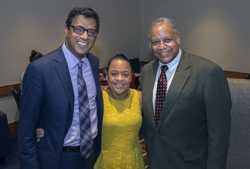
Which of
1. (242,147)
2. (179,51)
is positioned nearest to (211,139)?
(242,147)

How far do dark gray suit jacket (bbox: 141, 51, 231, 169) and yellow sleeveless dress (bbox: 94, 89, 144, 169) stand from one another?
158 mm

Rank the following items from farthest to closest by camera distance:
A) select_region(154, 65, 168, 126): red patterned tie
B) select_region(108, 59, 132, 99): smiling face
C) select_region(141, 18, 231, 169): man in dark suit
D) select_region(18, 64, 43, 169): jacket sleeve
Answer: select_region(108, 59, 132, 99): smiling face
select_region(154, 65, 168, 126): red patterned tie
select_region(141, 18, 231, 169): man in dark suit
select_region(18, 64, 43, 169): jacket sleeve

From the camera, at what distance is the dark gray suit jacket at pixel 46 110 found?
1713 mm

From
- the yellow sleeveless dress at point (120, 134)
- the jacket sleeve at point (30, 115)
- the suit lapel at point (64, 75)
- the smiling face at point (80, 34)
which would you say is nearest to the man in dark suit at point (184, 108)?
the yellow sleeveless dress at point (120, 134)

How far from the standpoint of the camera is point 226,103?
1.82 meters

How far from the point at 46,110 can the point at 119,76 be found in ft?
1.79

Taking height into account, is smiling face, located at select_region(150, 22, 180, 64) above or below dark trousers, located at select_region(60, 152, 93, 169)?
above

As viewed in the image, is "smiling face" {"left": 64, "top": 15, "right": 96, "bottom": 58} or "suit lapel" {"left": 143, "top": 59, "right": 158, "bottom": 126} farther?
"suit lapel" {"left": 143, "top": 59, "right": 158, "bottom": 126}

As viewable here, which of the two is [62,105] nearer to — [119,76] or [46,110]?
[46,110]

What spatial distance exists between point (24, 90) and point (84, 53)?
0.37m

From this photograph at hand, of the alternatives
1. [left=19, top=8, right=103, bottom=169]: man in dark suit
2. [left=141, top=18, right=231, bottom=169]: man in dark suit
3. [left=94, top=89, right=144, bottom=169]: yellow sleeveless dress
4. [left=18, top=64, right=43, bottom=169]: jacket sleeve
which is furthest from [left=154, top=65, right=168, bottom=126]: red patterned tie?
[left=18, top=64, right=43, bottom=169]: jacket sleeve

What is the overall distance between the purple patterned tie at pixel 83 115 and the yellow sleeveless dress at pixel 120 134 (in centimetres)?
25

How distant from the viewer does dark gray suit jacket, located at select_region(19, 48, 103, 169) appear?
171cm

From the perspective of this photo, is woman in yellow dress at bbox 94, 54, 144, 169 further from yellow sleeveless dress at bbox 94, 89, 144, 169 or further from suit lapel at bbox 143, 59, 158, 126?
suit lapel at bbox 143, 59, 158, 126
